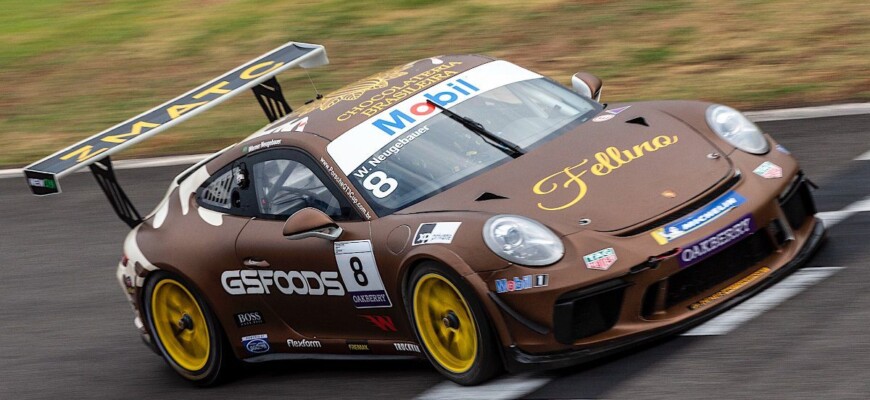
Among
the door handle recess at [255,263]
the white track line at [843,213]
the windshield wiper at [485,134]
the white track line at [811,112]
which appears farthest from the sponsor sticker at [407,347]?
the white track line at [811,112]

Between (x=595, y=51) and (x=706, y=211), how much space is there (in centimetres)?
660

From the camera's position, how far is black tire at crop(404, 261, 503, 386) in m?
5.09

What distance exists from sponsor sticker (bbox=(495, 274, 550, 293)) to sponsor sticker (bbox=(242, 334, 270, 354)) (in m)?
1.73

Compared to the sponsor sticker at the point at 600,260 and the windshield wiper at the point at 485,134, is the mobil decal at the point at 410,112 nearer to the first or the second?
the windshield wiper at the point at 485,134

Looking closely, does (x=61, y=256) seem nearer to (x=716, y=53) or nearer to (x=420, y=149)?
(x=420, y=149)

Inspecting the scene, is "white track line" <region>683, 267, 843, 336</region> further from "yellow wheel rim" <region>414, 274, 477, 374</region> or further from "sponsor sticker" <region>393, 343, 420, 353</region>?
"sponsor sticker" <region>393, 343, 420, 353</region>

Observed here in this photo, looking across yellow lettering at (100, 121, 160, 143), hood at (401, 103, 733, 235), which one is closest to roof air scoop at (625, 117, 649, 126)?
hood at (401, 103, 733, 235)

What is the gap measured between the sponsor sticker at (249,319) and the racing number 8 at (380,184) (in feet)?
3.19

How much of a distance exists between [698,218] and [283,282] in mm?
2013

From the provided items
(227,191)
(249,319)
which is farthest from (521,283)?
(227,191)

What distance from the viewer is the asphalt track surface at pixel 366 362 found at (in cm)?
492

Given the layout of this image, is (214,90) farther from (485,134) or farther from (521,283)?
(521,283)

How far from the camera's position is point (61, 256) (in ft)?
29.7

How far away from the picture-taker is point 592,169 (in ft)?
18.4
